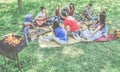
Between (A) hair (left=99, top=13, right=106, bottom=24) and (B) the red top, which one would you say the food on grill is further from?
(A) hair (left=99, top=13, right=106, bottom=24)

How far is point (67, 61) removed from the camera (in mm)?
9492

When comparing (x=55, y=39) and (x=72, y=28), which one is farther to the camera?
(x=72, y=28)

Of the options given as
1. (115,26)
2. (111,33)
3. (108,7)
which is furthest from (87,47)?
(108,7)

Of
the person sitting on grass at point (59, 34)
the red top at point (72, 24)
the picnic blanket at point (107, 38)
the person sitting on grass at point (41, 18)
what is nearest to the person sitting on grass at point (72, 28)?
the red top at point (72, 24)

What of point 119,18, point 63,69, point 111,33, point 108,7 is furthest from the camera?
point 108,7

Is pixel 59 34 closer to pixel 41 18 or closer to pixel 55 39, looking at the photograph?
pixel 55 39

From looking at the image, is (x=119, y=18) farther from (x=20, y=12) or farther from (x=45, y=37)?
(x=20, y=12)

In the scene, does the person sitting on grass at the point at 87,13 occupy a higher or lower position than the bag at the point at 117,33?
higher

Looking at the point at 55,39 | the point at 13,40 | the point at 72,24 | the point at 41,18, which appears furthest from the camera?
the point at 41,18

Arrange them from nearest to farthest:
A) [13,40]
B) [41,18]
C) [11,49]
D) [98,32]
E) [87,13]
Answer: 1. [11,49]
2. [13,40]
3. [98,32]
4. [41,18]
5. [87,13]

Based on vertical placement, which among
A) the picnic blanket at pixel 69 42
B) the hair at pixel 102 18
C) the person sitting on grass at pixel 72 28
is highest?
the hair at pixel 102 18

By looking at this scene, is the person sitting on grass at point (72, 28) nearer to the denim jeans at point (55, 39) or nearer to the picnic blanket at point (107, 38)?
the denim jeans at point (55, 39)

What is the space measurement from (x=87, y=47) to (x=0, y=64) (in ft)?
12.3

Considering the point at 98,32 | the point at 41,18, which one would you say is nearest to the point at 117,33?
the point at 98,32
